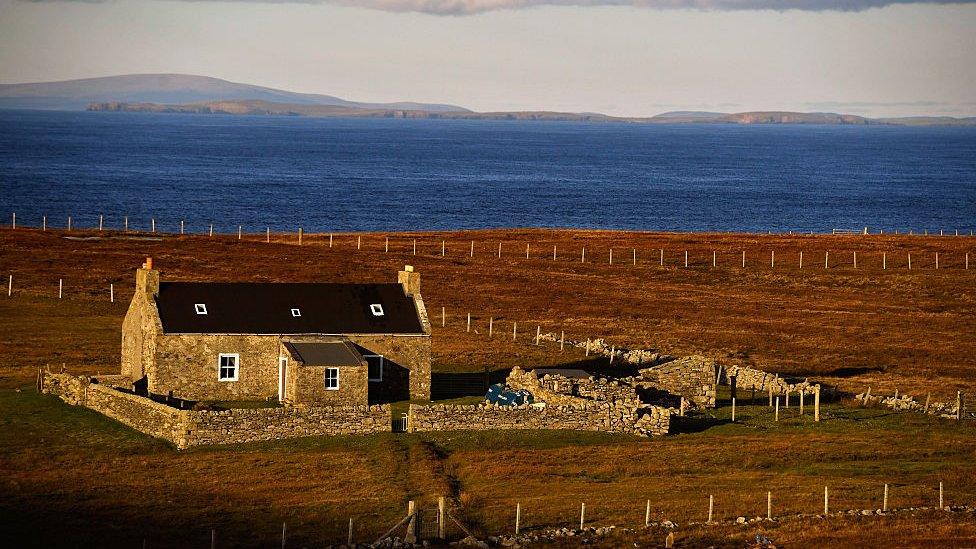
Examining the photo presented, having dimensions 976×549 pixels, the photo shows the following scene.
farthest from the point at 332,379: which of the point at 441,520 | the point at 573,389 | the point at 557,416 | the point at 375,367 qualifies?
the point at 441,520

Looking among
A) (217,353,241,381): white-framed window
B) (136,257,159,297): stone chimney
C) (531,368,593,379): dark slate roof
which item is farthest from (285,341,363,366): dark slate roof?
(531,368,593,379): dark slate roof

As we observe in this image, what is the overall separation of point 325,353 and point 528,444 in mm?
10073

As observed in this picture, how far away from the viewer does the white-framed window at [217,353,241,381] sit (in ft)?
197

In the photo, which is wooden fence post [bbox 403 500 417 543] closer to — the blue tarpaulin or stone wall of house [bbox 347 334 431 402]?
the blue tarpaulin

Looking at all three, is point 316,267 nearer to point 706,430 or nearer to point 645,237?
point 645,237

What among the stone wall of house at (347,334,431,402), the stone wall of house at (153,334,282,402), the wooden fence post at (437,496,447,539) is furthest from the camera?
the stone wall of house at (347,334,431,402)

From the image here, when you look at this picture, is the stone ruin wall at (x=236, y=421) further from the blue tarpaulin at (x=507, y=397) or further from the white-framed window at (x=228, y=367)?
the blue tarpaulin at (x=507, y=397)

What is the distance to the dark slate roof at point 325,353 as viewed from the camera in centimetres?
5822

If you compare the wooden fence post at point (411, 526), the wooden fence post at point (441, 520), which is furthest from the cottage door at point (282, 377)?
the wooden fence post at point (411, 526)

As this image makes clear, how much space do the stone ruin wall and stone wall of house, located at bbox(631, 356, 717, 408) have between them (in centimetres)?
1440

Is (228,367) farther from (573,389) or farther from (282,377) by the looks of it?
(573,389)

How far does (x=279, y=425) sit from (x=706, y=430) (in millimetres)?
16266

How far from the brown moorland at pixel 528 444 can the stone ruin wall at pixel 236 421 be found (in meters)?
0.81

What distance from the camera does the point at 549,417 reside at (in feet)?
185
